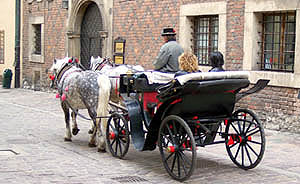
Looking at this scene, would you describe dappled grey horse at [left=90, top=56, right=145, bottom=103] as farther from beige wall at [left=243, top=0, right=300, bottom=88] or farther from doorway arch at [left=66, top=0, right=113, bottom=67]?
doorway arch at [left=66, top=0, right=113, bottom=67]

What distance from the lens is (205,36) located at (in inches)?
511

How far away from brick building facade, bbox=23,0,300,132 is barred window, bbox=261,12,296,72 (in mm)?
22

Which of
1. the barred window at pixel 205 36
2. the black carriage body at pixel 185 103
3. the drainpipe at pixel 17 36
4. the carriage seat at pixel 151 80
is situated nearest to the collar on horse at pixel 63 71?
the black carriage body at pixel 185 103

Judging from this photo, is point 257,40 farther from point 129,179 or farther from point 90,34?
point 90,34

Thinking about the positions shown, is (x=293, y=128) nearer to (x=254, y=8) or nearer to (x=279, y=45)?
(x=279, y=45)

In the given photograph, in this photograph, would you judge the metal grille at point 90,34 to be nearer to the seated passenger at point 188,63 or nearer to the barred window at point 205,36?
the barred window at point 205,36

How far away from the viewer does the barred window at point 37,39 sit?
71.2 ft

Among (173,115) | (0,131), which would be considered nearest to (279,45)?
(173,115)

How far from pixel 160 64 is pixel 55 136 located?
3.14m

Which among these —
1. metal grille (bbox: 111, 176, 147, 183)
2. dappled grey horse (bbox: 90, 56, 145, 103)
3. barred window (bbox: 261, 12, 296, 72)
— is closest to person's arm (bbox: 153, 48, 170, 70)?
dappled grey horse (bbox: 90, 56, 145, 103)

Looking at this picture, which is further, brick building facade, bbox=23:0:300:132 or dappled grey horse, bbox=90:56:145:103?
brick building facade, bbox=23:0:300:132

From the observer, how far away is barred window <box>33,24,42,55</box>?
854 inches

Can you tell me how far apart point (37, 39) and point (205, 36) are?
11.0 m

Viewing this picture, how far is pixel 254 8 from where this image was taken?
1107cm
